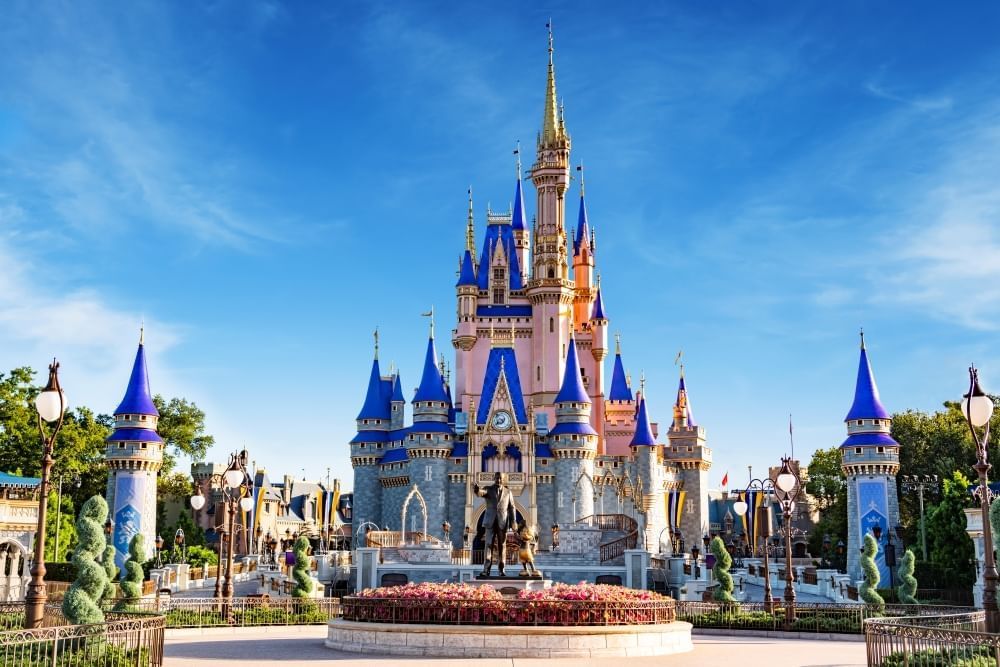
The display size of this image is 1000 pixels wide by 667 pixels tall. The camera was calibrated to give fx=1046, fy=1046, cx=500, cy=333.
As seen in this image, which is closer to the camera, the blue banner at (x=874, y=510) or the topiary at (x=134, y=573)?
the topiary at (x=134, y=573)

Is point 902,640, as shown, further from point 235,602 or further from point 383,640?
point 235,602

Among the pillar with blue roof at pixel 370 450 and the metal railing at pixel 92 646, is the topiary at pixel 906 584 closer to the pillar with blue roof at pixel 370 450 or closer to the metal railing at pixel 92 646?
the metal railing at pixel 92 646

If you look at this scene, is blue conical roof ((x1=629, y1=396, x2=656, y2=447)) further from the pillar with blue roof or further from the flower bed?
the flower bed

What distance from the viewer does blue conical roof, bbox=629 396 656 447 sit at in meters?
66.4

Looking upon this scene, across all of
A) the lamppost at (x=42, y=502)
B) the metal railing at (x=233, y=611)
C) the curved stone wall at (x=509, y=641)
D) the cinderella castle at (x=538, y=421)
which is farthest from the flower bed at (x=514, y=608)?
the cinderella castle at (x=538, y=421)

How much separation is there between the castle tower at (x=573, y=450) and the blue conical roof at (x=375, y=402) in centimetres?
1220

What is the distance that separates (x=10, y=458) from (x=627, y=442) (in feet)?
128

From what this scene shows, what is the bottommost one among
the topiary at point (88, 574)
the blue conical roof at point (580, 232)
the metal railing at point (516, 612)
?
the metal railing at point (516, 612)

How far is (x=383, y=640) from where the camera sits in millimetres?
21531

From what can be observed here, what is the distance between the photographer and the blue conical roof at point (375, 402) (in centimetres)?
6981

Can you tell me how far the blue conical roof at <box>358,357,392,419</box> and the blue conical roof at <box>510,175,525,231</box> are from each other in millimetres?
18122

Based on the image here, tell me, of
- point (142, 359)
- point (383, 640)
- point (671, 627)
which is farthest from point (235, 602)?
point (142, 359)

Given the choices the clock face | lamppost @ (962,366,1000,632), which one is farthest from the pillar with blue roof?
lamppost @ (962,366,1000,632)

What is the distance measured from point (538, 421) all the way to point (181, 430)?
2476 cm
